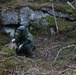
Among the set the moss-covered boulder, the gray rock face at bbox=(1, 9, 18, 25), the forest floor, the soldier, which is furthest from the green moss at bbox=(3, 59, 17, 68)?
the gray rock face at bbox=(1, 9, 18, 25)

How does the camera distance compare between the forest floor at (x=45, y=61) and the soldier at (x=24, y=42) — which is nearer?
the forest floor at (x=45, y=61)

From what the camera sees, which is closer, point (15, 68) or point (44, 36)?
point (15, 68)

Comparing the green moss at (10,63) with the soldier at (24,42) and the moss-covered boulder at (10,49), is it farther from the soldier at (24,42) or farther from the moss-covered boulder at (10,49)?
the soldier at (24,42)

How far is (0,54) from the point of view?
23.5ft

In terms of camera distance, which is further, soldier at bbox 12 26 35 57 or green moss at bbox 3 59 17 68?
soldier at bbox 12 26 35 57

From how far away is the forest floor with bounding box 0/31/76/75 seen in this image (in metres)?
6.65

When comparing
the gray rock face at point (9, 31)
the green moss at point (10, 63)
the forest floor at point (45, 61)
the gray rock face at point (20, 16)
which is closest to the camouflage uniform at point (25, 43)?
the forest floor at point (45, 61)

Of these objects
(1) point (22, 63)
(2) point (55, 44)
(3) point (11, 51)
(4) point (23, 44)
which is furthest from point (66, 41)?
(1) point (22, 63)

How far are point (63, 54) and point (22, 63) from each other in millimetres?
2313

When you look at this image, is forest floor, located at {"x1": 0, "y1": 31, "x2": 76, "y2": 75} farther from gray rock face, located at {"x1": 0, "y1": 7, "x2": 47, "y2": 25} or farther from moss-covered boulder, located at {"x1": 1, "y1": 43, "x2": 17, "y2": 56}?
gray rock face, located at {"x1": 0, "y1": 7, "x2": 47, "y2": 25}

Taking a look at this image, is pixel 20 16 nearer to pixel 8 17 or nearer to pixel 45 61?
pixel 8 17

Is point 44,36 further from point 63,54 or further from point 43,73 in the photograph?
point 43,73

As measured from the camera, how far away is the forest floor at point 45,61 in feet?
21.8

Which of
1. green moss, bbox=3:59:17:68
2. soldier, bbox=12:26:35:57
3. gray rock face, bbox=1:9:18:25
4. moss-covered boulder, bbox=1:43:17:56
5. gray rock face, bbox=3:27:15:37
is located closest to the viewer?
green moss, bbox=3:59:17:68
